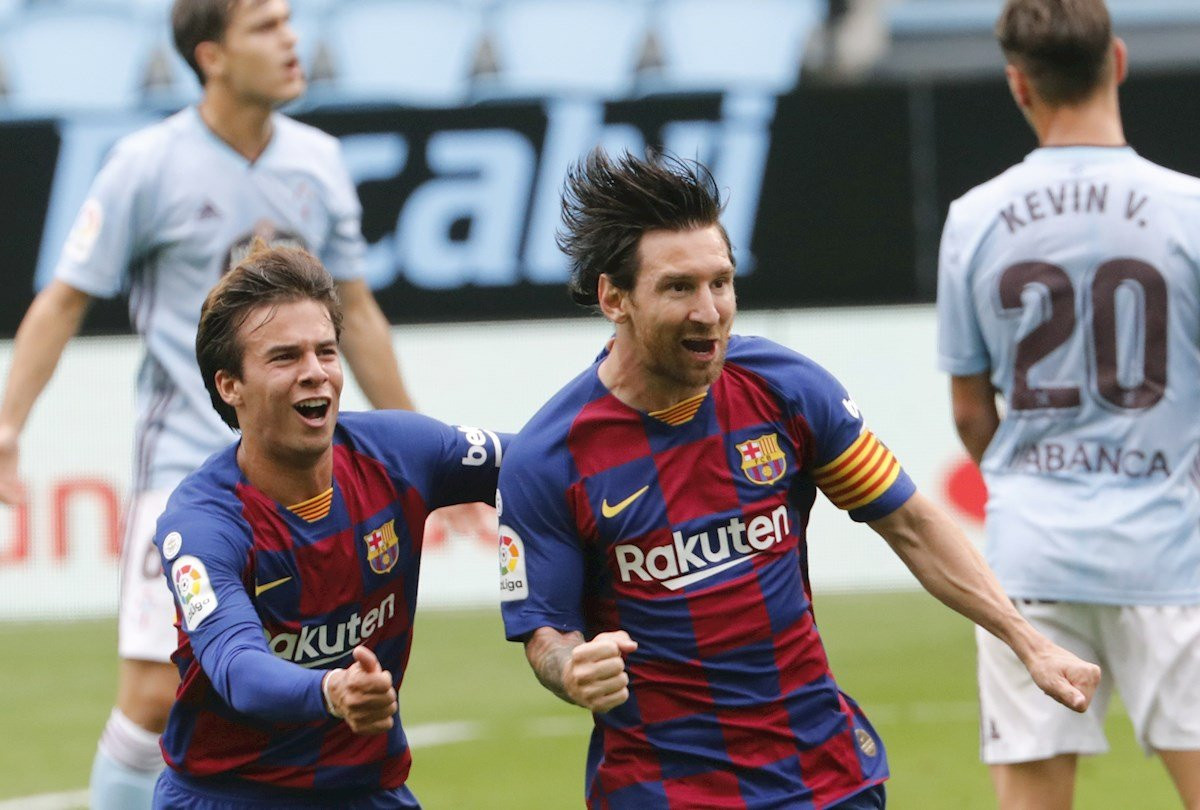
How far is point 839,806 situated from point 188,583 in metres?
1.26

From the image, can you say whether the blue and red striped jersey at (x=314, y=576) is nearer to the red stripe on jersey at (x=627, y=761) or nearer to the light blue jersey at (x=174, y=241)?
the red stripe on jersey at (x=627, y=761)

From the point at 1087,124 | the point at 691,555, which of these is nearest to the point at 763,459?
the point at 691,555

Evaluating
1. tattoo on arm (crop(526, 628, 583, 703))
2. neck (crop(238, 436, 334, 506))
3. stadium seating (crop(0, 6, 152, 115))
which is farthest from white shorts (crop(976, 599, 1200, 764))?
stadium seating (crop(0, 6, 152, 115))

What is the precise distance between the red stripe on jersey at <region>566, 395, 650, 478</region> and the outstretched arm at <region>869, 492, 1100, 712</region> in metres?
0.53

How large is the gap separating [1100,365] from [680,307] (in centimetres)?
133

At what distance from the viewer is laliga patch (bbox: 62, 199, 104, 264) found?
543cm

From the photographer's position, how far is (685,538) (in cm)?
387

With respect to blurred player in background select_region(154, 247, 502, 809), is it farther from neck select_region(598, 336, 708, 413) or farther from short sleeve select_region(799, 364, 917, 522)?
short sleeve select_region(799, 364, 917, 522)

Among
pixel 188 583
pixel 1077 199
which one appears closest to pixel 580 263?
pixel 188 583

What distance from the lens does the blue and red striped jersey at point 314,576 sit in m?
3.92

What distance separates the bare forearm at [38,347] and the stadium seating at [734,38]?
8.19 meters

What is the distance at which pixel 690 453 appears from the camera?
3906mm

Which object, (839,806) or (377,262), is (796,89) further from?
(839,806)

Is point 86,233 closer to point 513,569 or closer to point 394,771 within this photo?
point 394,771
